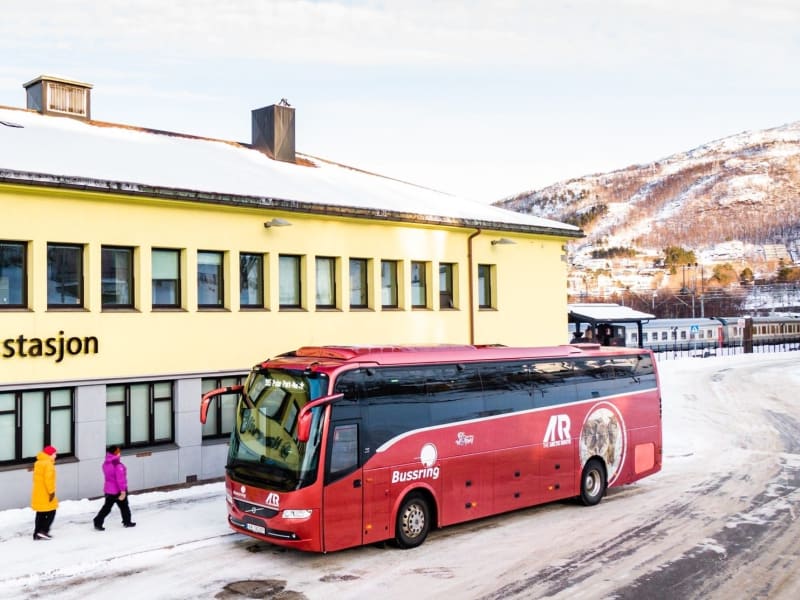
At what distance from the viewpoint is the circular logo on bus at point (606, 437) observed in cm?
1802

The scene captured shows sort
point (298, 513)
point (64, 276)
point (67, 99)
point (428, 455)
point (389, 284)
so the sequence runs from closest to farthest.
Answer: point (298, 513) → point (428, 455) → point (64, 276) → point (67, 99) → point (389, 284)

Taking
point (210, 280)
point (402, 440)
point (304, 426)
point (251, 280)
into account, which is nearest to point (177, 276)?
point (210, 280)

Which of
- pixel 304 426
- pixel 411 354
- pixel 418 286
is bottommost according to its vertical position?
pixel 304 426

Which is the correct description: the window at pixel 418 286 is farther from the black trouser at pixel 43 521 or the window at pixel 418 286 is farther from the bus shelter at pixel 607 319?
the bus shelter at pixel 607 319

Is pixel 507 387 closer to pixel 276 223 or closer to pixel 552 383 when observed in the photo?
pixel 552 383

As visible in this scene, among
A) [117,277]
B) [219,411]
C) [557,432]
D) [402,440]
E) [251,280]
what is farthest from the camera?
[251,280]

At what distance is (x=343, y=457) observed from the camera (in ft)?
43.2

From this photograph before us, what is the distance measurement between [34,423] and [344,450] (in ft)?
26.1

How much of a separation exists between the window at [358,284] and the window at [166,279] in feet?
17.3

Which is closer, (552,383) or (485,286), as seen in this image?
(552,383)

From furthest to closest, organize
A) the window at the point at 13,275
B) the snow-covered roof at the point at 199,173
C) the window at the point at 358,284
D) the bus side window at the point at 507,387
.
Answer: the window at the point at 358,284, the snow-covered roof at the point at 199,173, the window at the point at 13,275, the bus side window at the point at 507,387

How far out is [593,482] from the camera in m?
18.2

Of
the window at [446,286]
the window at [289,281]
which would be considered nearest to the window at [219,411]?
Answer: the window at [289,281]

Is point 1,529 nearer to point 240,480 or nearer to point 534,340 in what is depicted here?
point 240,480
